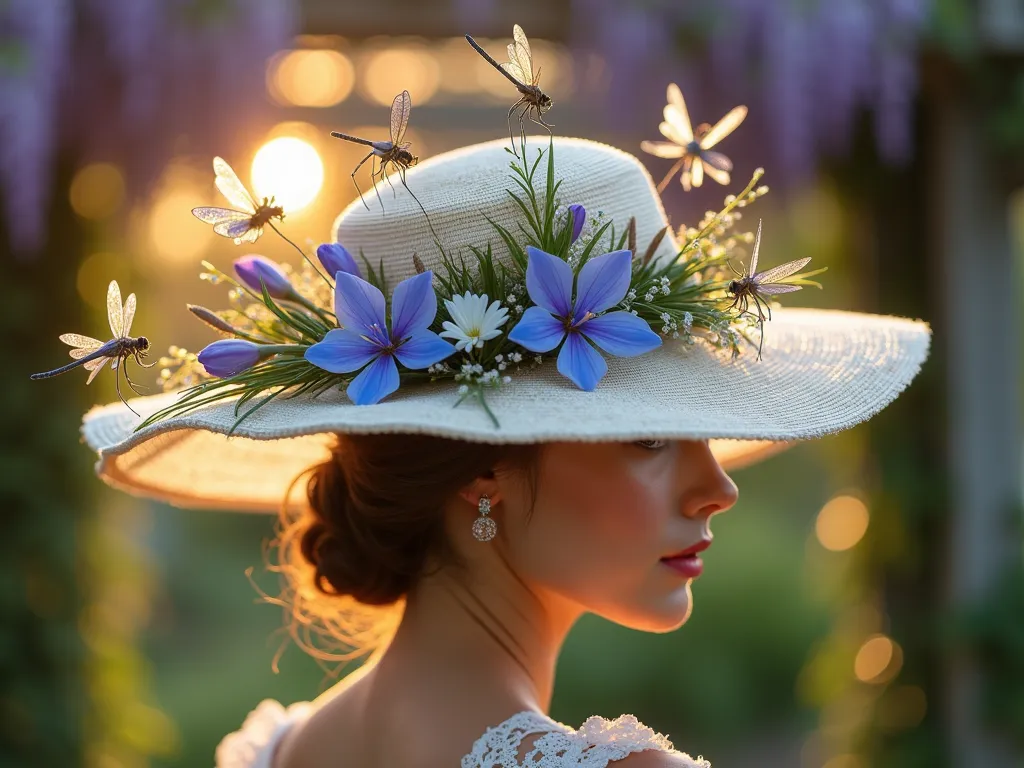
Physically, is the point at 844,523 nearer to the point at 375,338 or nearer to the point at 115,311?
the point at 375,338

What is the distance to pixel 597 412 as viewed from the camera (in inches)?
50.0

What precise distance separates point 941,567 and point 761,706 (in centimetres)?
422

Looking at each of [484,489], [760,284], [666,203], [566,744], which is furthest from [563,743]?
[666,203]

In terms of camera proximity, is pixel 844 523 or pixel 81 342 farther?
pixel 844 523

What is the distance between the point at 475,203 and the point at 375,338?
8.9 inches

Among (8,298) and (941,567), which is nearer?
(8,298)

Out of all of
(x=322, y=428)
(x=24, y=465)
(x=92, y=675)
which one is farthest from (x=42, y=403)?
(x=322, y=428)

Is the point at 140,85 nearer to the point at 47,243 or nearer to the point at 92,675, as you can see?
the point at 47,243

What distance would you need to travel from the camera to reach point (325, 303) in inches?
63.0

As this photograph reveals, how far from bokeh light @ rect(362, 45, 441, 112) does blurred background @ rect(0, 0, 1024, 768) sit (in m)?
0.02

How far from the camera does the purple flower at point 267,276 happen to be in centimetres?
150

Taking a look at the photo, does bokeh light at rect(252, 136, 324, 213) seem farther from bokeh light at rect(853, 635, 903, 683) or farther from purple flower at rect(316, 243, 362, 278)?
bokeh light at rect(853, 635, 903, 683)

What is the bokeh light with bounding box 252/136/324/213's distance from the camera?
1.55 meters

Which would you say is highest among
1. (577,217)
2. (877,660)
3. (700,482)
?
(577,217)
